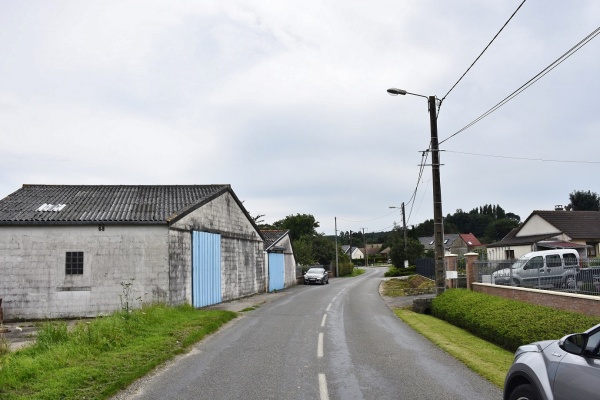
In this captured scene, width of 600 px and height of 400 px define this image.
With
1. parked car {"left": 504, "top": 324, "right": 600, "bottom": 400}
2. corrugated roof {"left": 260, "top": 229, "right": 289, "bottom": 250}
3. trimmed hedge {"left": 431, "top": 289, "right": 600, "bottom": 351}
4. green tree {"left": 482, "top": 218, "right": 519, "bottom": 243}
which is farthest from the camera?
green tree {"left": 482, "top": 218, "right": 519, "bottom": 243}

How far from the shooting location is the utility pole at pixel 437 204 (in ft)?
66.0

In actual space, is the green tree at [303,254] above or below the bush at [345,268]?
above

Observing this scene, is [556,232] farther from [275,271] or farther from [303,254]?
[303,254]

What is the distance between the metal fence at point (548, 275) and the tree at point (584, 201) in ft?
246

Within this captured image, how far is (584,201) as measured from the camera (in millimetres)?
86000

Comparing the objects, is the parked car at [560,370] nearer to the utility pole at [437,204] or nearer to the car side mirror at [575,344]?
the car side mirror at [575,344]

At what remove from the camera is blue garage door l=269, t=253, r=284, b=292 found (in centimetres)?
3659

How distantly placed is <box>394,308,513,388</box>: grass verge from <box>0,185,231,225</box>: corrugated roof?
1076 cm

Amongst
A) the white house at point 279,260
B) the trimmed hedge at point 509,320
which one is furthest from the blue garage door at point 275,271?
the trimmed hedge at point 509,320

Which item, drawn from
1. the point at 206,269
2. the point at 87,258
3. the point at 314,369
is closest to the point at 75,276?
the point at 87,258

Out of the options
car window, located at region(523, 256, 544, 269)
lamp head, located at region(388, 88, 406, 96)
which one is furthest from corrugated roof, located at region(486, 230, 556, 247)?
lamp head, located at region(388, 88, 406, 96)

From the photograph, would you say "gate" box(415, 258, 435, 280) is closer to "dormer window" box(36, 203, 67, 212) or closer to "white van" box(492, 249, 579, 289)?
"white van" box(492, 249, 579, 289)

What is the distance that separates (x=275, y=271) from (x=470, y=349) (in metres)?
27.6

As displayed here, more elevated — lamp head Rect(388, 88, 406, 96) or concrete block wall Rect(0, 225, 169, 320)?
lamp head Rect(388, 88, 406, 96)
